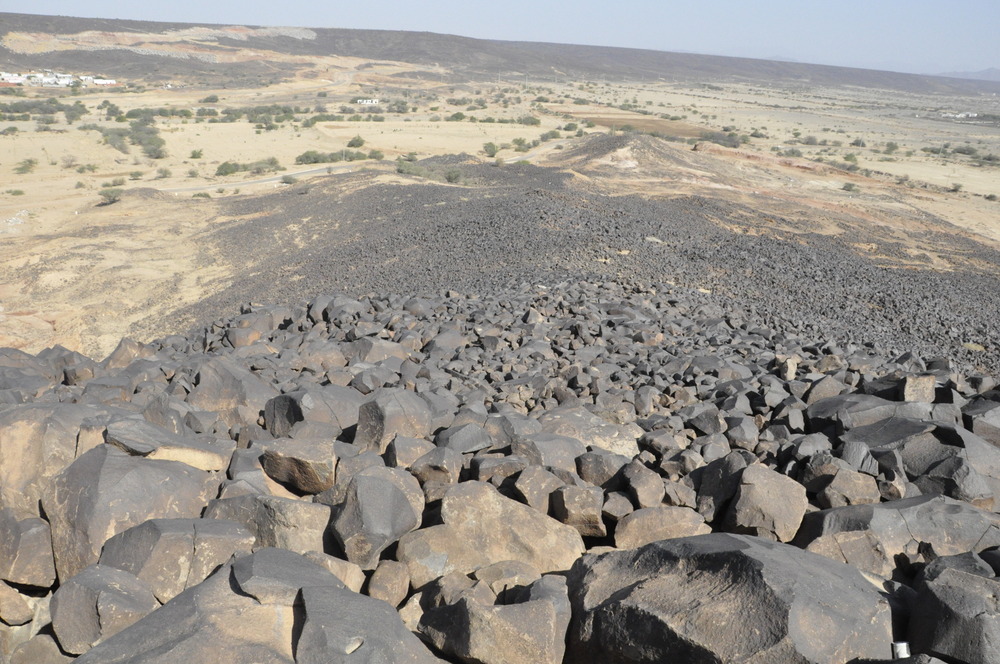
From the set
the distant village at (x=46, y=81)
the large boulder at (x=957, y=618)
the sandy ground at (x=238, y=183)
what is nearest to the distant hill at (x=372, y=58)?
the distant village at (x=46, y=81)

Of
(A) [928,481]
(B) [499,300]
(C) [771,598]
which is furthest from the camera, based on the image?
(B) [499,300]

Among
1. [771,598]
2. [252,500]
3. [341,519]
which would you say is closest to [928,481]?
[771,598]

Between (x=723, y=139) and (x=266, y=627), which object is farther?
(x=723, y=139)

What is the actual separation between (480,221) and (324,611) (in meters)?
14.4

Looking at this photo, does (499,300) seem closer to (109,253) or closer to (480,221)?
(480,221)

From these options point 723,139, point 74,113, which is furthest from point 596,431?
point 74,113

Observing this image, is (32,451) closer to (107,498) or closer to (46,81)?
(107,498)

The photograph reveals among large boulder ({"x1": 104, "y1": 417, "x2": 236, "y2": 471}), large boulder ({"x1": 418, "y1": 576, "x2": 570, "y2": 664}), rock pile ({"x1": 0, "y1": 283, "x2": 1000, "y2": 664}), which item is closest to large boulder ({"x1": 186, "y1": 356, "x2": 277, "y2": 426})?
rock pile ({"x1": 0, "y1": 283, "x2": 1000, "y2": 664})

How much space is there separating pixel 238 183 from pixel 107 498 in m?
25.2

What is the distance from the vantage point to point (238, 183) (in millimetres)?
27422

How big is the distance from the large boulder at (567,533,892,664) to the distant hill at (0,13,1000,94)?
88.4 m

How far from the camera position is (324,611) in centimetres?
336

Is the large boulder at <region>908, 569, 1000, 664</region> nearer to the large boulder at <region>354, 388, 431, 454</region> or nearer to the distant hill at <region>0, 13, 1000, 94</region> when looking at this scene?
the large boulder at <region>354, 388, 431, 454</region>

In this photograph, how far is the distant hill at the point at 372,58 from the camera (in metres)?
89.3
